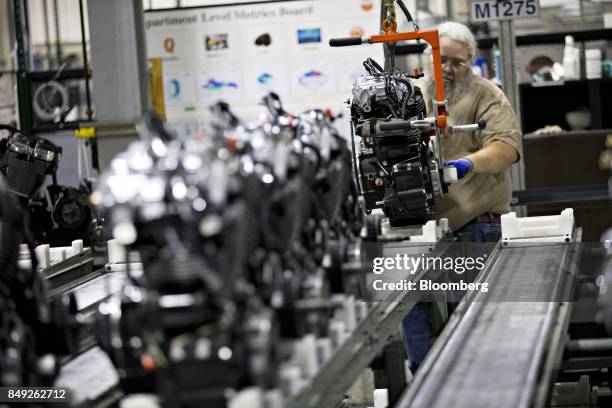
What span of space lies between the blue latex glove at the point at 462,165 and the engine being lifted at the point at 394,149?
15 centimetres

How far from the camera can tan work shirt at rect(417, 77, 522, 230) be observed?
4926mm

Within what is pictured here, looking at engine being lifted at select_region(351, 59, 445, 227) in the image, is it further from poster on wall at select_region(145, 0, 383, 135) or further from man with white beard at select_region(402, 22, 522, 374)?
poster on wall at select_region(145, 0, 383, 135)

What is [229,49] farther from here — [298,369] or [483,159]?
[298,369]

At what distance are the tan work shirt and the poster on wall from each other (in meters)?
4.86

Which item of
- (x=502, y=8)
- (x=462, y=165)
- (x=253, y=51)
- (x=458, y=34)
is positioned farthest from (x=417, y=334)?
(x=253, y=51)

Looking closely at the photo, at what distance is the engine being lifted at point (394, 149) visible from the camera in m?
4.23

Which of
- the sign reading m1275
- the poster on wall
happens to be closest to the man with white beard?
the sign reading m1275

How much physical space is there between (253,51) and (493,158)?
18.1ft

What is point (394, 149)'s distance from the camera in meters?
4.34

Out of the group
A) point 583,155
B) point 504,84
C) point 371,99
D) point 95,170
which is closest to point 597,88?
point 583,155

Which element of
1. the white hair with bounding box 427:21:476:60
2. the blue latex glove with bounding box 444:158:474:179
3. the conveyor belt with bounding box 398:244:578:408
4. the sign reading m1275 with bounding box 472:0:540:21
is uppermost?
the sign reading m1275 with bounding box 472:0:540:21

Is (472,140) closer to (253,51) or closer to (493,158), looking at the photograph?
(493,158)

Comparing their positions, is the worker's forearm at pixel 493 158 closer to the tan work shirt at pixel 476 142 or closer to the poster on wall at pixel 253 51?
the tan work shirt at pixel 476 142

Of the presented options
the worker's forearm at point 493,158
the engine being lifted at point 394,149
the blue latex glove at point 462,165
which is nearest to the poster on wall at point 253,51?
the worker's forearm at point 493,158
